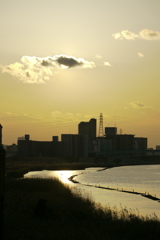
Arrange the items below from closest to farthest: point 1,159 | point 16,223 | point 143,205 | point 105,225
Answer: point 1,159 → point 16,223 → point 105,225 → point 143,205

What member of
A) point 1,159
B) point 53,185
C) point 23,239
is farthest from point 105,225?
point 53,185

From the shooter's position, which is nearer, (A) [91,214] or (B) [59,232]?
(B) [59,232]

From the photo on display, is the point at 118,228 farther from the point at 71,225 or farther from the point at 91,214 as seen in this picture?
the point at 91,214

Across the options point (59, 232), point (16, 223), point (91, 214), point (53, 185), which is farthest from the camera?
point (53, 185)

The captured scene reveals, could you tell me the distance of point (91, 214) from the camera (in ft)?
142

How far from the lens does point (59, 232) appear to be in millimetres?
31453

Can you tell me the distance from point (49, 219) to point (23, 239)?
10.8 meters

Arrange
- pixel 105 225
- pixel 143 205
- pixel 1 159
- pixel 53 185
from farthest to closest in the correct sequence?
pixel 53 185 → pixel 143 205 → pixel 105 225 → pixel 1 159

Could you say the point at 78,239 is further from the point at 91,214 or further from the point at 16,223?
the point at 91,214

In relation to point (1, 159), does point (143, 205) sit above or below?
below

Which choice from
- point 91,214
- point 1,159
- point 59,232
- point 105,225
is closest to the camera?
point 1,159

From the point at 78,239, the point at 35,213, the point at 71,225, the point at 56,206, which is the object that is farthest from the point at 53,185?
the point at 78,239

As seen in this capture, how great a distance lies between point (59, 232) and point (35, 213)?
354 inches

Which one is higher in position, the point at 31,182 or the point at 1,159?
the point at 1,159
